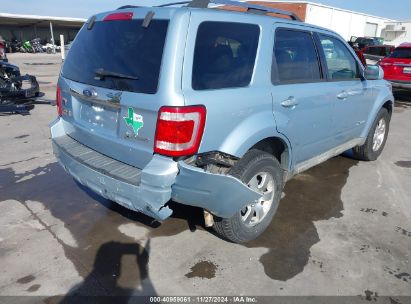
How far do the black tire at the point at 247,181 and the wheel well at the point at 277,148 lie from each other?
0.18 m

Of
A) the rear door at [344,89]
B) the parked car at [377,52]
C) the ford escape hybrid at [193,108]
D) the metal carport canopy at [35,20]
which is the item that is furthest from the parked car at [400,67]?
the metal carport canopy at [35,20]

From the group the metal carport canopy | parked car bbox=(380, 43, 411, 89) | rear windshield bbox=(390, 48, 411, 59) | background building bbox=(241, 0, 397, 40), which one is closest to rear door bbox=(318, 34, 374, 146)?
parked car bbox=(380, 43, 411, 89)

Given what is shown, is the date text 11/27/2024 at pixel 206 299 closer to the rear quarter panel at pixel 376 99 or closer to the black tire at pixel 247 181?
the black tire at pixel 247 181

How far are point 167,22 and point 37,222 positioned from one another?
7.90 ft

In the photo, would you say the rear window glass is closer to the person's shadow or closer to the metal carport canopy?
the person's shadow

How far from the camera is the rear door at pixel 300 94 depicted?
3.25 metres

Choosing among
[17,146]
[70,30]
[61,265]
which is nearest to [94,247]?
[61,265]

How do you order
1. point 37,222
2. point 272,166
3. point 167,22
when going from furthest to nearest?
point 37,222 → point 272,166 → point 167,22

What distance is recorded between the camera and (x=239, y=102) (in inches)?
111

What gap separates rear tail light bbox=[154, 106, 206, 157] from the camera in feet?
8.17

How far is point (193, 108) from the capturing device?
2.51 metres

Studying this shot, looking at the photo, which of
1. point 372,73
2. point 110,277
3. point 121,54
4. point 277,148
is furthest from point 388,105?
point 110,277

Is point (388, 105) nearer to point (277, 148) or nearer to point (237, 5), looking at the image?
point (277, 148)

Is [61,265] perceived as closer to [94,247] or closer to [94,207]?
[94,247]
